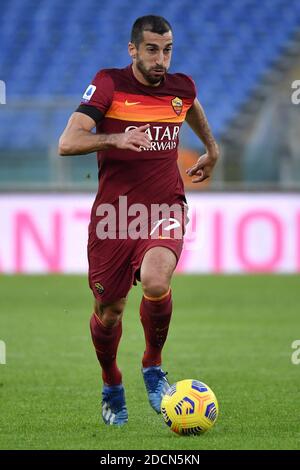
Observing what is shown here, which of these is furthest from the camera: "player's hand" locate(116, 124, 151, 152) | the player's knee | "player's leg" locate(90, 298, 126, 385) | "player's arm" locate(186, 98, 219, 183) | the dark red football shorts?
"player's arm" locate(186, 98, 219, 183)

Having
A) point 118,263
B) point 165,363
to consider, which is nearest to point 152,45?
point 118,263

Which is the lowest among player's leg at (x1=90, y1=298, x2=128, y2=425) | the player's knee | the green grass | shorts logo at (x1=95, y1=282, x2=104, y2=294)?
the green grass

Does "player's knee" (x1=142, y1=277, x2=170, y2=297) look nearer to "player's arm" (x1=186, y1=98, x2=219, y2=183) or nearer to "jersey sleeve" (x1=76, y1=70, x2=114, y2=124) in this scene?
"jersey sleeve" (x1=76, y1=70, x2=114, y2=124)

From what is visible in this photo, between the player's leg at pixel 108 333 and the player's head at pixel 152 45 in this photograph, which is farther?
the player's leg at pixel 108 333

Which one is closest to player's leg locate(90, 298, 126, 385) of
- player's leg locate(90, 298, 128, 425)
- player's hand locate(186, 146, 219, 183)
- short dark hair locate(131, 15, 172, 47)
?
player's leg locate(90, 298, 128, 425)

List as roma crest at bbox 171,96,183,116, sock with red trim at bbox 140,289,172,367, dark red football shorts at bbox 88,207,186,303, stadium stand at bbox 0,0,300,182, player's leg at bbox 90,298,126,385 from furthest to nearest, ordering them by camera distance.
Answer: stadium stand at bbox 0,0,300,182
as roma crest at bbox 171,96,183,116
player's leg at bbox 90,298,126,385
dark red football shorts at bbox 88,207,186,303
sock with red trim at bbox 140,289,172,367

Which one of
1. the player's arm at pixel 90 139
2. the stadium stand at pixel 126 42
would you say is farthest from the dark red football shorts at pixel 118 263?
the stadium stand at pixel 126 42

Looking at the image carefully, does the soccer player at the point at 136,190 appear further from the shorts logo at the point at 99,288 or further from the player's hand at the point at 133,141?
the player's hand at the point at 133,141

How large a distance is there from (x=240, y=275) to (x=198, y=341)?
5327 millimetres

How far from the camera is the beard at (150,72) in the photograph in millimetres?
5895

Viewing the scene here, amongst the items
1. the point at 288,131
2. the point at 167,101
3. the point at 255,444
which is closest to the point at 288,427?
the point at 255,444

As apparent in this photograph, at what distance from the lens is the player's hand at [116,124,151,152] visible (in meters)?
5.55
